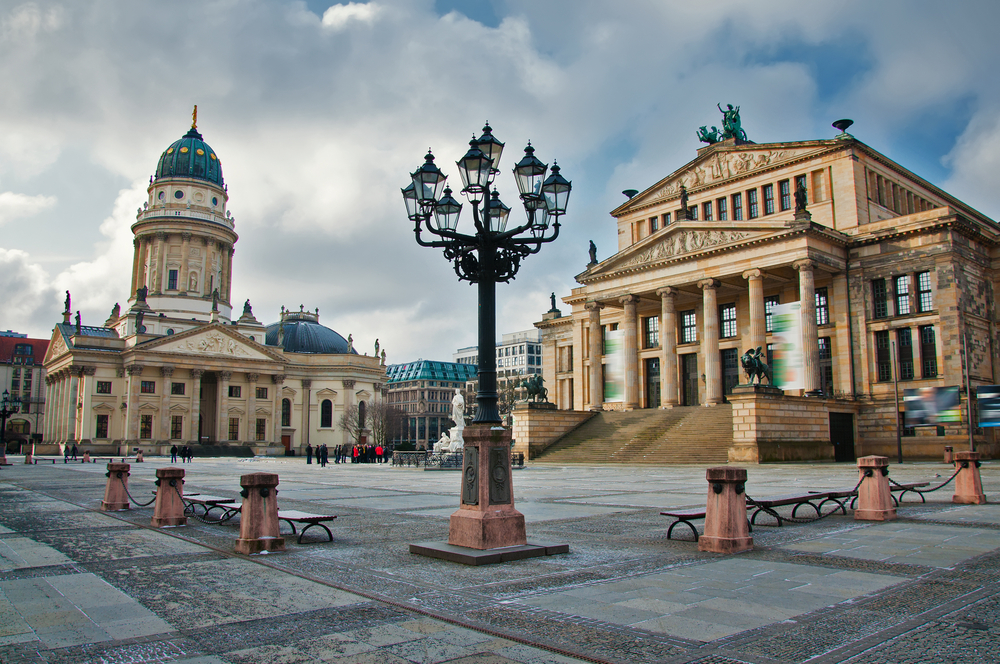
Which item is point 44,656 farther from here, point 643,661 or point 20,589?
point 643,661

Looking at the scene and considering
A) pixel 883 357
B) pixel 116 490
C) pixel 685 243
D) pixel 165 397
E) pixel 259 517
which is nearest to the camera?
pixel 259 517

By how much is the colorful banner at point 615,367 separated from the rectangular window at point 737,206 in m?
12.8

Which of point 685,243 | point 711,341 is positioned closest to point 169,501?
point 711,341

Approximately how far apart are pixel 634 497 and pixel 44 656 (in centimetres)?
1498

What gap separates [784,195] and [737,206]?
3858mm

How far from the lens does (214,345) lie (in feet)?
278

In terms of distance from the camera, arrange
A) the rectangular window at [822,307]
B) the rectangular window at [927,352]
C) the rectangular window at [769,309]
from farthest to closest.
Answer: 1. the rectangular window at [769,309]
2. the rectangular window at [822,307]
3. the rectangular window at [927,352]

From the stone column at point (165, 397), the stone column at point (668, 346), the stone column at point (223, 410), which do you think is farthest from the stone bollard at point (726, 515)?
the stone column at point (223, 410)

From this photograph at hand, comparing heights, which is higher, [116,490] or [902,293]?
[902,293]

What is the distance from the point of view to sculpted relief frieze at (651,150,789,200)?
177 feet

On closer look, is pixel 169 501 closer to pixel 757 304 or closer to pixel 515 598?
pixel 515 598

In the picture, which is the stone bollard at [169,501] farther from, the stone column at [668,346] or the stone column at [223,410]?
the stone column at [223,410]

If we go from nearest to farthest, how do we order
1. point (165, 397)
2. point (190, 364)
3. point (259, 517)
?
1. point (259, 517)
2. point (165, 397)
3. point (190, 364)

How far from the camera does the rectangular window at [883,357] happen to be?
44.9 metres
